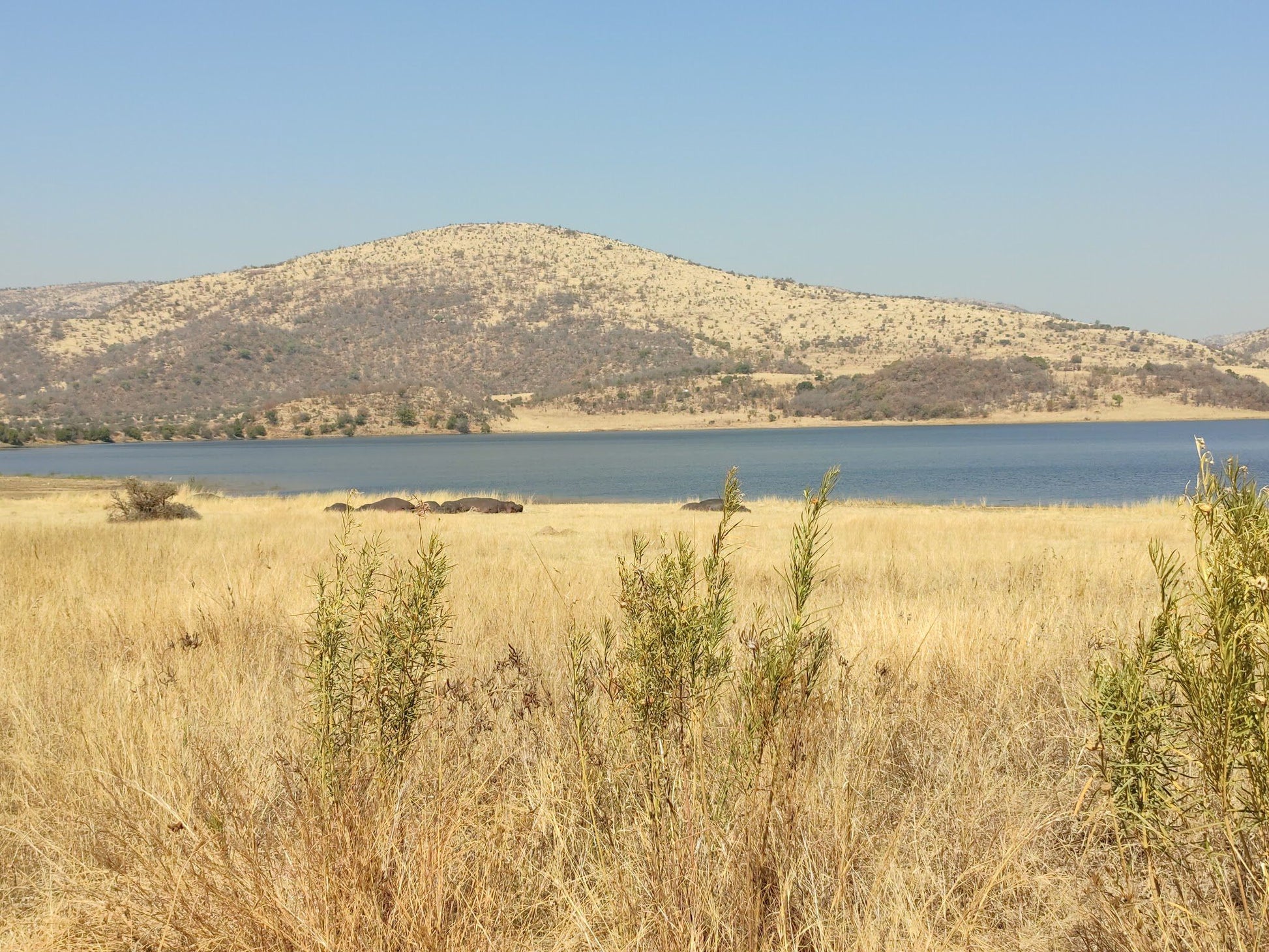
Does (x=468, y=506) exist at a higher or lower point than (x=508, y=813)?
lower

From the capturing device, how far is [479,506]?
90.2 feet

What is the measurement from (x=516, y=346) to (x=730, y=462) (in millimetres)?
77304

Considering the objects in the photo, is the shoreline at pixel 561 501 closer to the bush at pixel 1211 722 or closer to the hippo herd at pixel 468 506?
the hippo herd at pixel 468 506

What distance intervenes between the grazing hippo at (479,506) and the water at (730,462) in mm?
9277

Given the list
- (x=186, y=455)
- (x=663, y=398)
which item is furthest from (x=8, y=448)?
(x=663, y=398)

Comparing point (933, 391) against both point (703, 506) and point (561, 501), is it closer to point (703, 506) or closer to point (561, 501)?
point (561, 501)

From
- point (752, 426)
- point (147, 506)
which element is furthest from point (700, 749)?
point (752, 426)

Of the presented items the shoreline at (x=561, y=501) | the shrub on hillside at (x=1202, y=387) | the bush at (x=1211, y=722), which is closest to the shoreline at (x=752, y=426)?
the shrub on hillside at (x=1202, y=387)

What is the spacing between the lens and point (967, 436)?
8350 cm

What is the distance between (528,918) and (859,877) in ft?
3.72

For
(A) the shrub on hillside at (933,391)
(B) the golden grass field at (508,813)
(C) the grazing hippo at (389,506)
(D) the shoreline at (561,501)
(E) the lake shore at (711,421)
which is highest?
(A) the shrub on hillside at (933,391)

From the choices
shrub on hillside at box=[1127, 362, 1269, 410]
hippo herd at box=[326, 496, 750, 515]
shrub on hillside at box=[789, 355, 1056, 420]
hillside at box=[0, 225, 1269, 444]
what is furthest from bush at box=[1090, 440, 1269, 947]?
shrub on hillside at box=[1127, 362, 1269, 410]

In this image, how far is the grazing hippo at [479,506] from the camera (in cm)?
2695

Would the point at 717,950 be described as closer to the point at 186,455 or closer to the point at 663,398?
the point at 186,455
